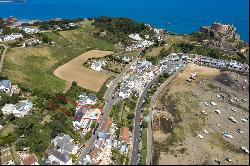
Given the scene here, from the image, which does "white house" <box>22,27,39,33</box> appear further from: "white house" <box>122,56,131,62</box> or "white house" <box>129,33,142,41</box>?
"white house" <box>122,56,131,62</box>

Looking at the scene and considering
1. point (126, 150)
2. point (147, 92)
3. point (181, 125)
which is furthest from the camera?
point (147, 92)

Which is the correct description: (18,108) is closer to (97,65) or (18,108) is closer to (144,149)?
(144,149)

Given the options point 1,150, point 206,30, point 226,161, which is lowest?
point 226,161

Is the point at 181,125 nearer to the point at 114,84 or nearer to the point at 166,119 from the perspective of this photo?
the point at 166,119

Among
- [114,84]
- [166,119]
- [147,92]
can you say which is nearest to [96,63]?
[114,84]

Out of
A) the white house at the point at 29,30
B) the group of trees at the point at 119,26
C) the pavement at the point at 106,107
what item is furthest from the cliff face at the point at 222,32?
the white house at the point at 29,30

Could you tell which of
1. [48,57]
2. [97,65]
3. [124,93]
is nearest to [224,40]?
[97,65]
